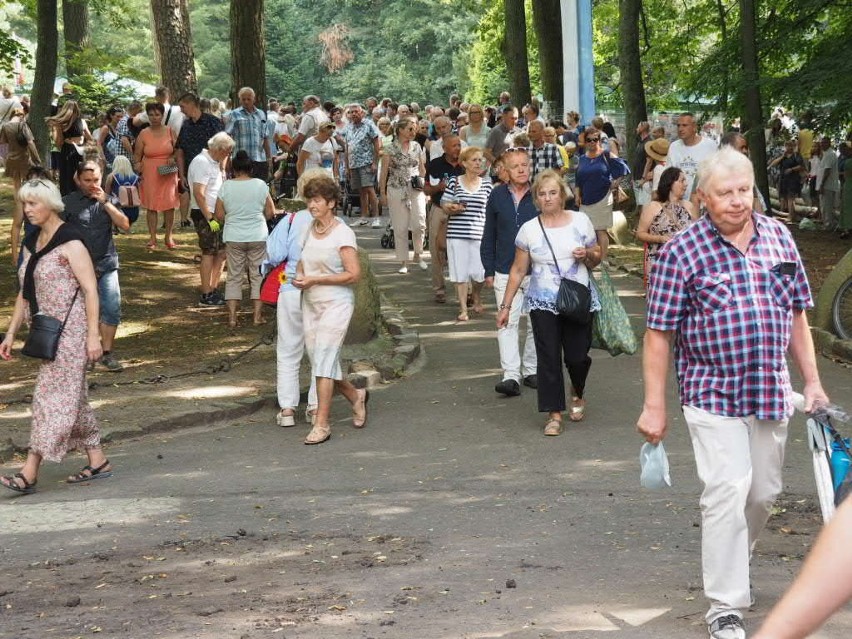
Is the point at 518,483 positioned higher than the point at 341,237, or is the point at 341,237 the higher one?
the point at 341,237

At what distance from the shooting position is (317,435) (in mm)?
9992

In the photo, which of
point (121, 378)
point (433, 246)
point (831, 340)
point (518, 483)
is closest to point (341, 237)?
point (518, 483)

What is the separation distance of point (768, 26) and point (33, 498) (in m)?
16.0

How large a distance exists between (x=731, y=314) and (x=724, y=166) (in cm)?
59

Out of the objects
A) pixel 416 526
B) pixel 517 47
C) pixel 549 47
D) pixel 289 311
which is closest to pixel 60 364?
pixel 289 311

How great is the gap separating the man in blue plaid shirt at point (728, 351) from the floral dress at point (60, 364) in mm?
4420

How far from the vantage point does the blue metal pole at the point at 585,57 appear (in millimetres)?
25438

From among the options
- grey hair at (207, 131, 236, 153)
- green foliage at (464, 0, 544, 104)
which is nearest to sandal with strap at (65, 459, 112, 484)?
grey hair at (207, 131, 236, 153)

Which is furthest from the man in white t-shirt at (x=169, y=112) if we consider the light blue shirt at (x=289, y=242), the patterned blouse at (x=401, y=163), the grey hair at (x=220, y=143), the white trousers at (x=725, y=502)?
the white trousers at (x=725, y=502)

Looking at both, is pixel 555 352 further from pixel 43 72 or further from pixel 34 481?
pixel 43 72

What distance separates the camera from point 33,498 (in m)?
8.69

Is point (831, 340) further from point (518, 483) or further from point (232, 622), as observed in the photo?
point (232, 622)

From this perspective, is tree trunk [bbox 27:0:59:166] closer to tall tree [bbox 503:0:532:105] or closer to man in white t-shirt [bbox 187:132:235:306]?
man in white t-shirt [bbox 187:132:235:306]

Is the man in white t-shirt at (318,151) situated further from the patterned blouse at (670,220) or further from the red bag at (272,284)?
the red bag at (272,284)
